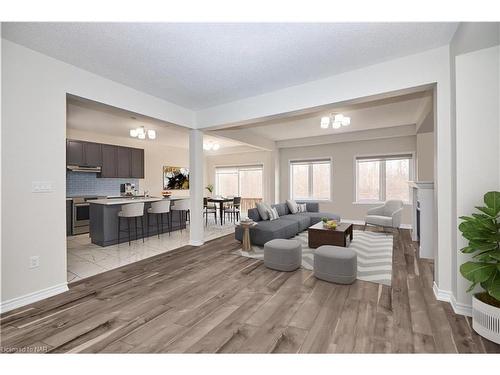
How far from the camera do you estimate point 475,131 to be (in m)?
2.16

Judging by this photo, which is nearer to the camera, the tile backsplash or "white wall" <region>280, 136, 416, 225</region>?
the tile backsplash

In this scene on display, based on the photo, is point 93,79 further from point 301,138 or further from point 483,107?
point 301,138

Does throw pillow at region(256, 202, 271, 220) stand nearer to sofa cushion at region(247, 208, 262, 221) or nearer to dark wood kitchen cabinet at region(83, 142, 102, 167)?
sofa cushion at region(247, 208, 262, 221)

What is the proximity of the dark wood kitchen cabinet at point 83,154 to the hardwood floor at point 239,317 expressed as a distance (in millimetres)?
4175

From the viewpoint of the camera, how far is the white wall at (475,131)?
6.89 ft

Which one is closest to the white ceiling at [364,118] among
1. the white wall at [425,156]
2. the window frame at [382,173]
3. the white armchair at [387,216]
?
the white wall at [425,156]

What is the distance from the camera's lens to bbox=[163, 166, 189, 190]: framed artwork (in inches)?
346

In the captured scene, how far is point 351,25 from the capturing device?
222 centimetres

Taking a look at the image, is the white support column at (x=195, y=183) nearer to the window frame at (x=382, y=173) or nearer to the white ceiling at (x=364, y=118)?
the white ceiling at (x=364, y=118)

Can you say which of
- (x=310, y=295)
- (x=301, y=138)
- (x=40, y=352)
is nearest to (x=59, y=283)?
(x=40, y=352)

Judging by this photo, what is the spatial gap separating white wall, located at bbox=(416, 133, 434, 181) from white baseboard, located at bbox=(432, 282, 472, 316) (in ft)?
11.8

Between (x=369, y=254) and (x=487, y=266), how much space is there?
2.33 metres

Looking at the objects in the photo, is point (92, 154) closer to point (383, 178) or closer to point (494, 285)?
point (494, 285)

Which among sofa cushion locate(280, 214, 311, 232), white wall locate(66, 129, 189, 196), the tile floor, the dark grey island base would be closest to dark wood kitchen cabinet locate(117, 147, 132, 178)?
white wall locate(66, 129, 189, 196)
